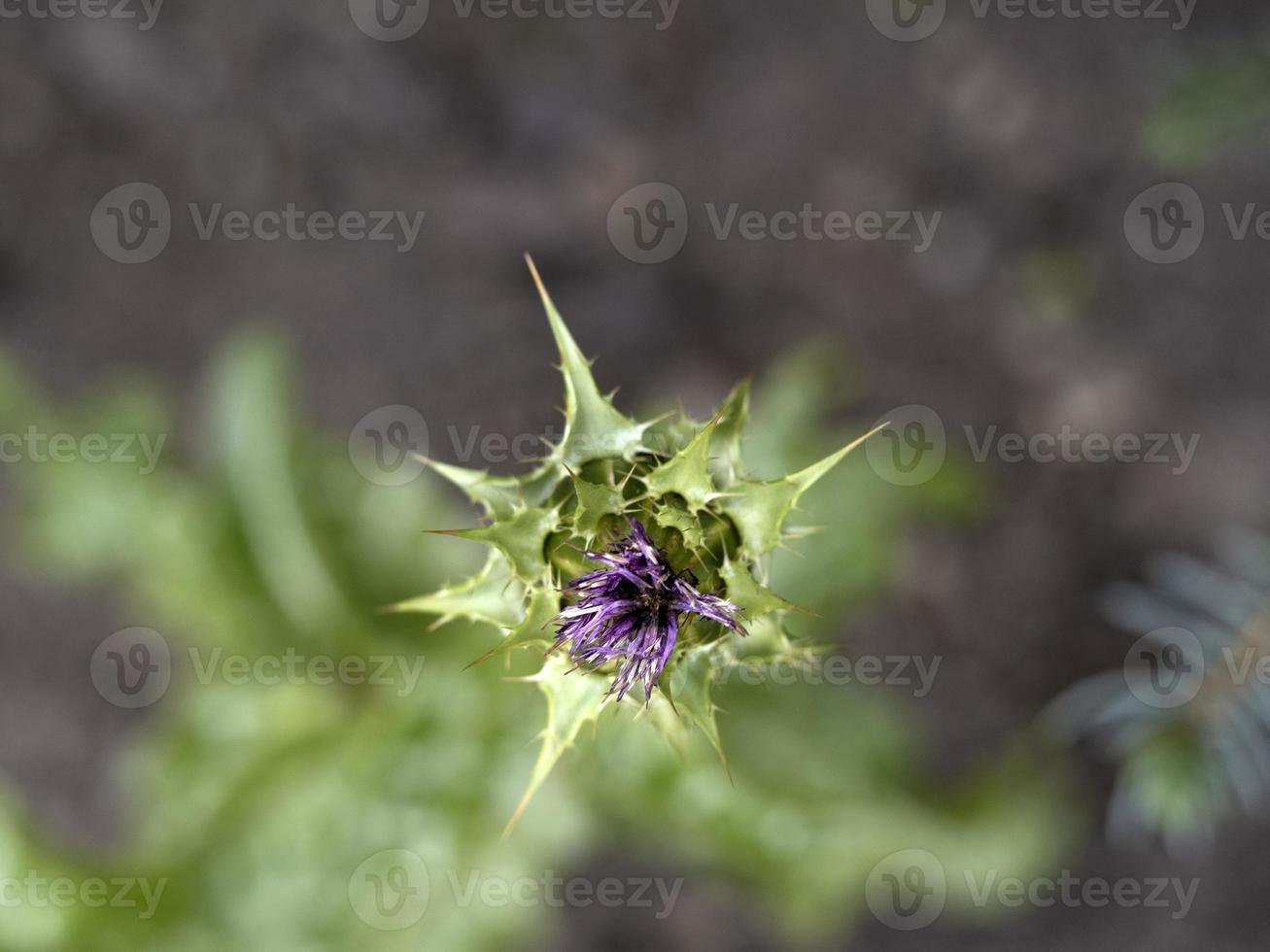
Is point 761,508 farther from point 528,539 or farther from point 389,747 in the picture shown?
point 389,747

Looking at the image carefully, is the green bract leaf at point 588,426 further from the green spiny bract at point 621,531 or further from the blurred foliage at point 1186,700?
the blurred foliage at point 1186,700

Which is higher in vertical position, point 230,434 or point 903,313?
point 903,313

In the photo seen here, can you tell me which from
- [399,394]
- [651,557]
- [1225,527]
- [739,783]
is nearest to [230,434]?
[399,394]

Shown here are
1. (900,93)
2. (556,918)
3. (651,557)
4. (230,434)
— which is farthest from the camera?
(556,918)

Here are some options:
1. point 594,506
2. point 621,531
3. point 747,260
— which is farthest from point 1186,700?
point 594,506

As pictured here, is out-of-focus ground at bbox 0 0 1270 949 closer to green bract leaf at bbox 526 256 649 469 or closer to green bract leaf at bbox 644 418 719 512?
green bract leaf at bbox 526 256 649 469

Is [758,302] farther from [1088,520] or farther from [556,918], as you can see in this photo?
[556,918]

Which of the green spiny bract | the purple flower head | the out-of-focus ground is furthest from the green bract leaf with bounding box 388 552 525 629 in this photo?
the out-of-focus ground

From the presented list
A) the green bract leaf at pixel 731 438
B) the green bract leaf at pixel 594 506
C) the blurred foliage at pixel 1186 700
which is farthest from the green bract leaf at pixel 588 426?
the blurred foliage at pixel 1186 700
